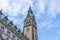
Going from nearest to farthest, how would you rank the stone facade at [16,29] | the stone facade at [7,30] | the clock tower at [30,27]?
the stone facade at [7,30] → the stone facade at [16,29] → the clock tower at [30,27]

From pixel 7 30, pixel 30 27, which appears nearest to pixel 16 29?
pixel 7 30

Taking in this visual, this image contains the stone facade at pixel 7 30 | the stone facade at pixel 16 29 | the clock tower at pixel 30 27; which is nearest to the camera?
the stone facade at pixel 7 30

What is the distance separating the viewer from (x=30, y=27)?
4222 inches

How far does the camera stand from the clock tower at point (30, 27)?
104700 mm

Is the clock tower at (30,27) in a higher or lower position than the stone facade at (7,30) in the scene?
higher

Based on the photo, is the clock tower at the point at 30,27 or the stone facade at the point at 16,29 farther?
the clock tower at the point at 30,27

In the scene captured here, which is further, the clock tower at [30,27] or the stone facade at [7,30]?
the clock tower at [30,27]

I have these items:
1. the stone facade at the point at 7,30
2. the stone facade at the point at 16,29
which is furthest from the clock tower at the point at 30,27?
the stone facade at the point at 7,30

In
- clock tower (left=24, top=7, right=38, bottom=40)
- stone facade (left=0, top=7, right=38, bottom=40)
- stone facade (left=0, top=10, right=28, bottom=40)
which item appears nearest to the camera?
stone facade (left=0, top=10, right=28, bottom=40)

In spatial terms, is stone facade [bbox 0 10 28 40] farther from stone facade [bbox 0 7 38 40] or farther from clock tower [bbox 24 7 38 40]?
clock tower [bbox 24 7 38 40]

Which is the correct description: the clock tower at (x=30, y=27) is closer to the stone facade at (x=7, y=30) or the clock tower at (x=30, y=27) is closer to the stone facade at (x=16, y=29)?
the stone facade at (x=16, y=29)

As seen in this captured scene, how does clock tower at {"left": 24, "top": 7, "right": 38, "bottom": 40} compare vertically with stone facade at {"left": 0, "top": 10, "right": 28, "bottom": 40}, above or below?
above

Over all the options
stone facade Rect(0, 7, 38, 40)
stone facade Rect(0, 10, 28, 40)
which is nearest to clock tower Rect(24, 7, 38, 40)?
stone facade Rect(0, 7, 38, 40)

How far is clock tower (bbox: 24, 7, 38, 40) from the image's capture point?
10470cm
